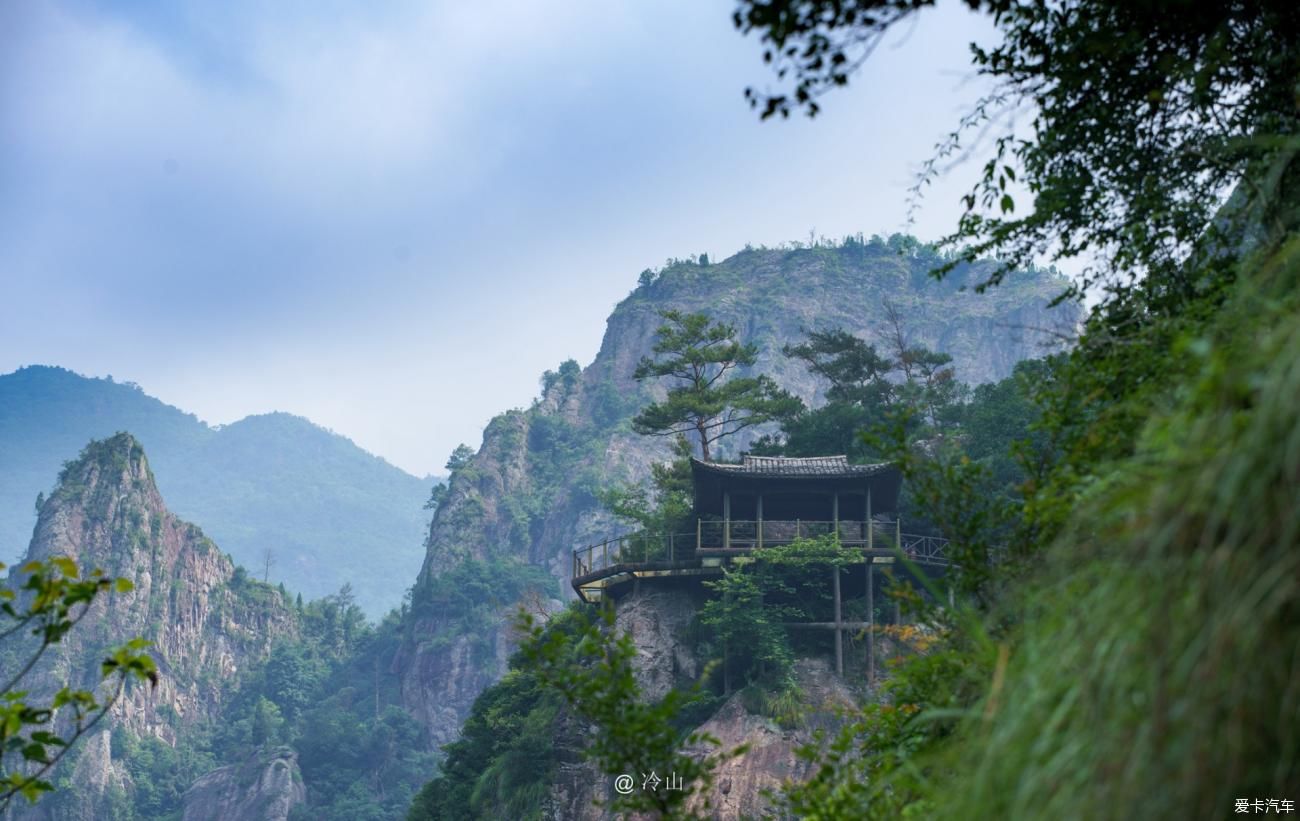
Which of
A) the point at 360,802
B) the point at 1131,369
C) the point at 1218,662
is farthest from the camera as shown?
the point at 360,802

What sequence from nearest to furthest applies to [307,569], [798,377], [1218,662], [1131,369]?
[1218,662] < [1131,369] < [798,377] < [307,569]

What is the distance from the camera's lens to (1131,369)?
4.12 m

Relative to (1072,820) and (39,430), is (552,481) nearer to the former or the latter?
(1072,820)

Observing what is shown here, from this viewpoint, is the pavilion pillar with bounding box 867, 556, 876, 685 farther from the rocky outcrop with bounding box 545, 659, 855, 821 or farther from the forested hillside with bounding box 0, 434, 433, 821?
the forested hillside with bounding box 0, 434, 433, 821

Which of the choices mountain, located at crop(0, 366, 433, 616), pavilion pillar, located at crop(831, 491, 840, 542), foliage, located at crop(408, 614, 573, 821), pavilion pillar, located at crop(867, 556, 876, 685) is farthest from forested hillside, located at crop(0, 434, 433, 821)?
mountain, located at crop(0, 366, 433, 616)

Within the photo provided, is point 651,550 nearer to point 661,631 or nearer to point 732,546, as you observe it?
point 661,631

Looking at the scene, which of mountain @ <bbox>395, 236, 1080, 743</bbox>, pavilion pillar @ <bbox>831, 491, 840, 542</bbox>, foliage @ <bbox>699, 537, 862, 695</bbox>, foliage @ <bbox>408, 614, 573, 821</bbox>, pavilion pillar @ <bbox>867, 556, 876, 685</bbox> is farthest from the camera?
mountain @ <bbox>395, 236, 1080, 743</bbox>

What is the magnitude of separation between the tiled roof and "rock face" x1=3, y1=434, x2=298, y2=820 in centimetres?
3930

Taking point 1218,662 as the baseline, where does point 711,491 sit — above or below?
above

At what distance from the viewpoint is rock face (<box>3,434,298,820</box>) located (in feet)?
169

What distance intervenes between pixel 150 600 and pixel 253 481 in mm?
121420

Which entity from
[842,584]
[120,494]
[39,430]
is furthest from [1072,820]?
[39,430]

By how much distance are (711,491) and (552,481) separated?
46.6m

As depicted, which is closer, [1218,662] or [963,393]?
[1218,662]
